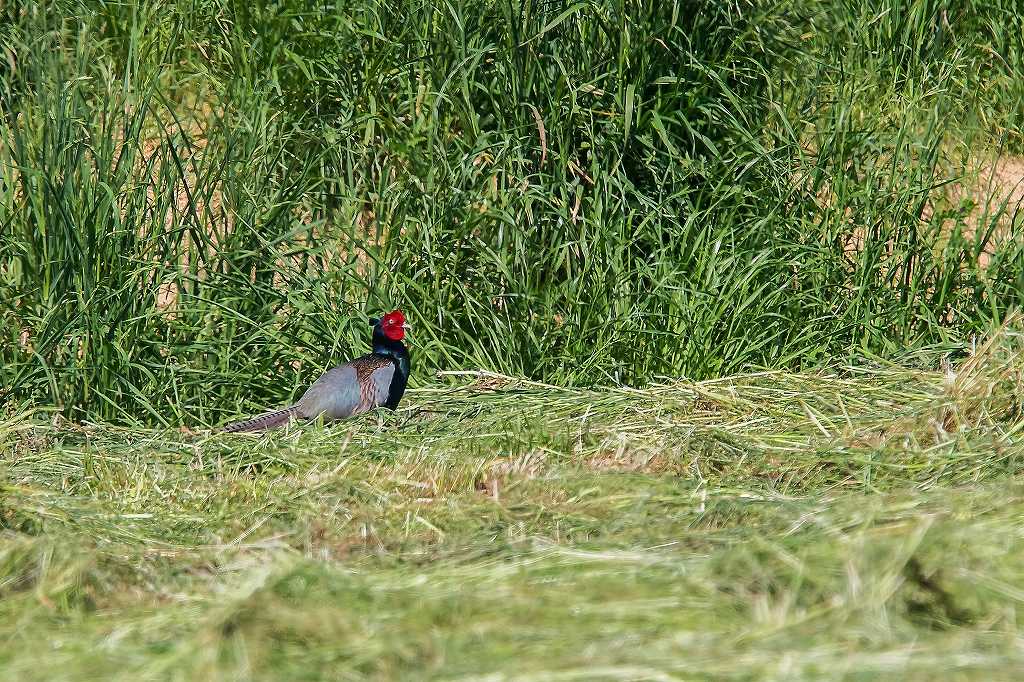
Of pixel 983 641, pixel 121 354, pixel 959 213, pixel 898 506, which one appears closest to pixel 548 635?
pixel 983 641

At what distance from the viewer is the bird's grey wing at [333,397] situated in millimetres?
4988

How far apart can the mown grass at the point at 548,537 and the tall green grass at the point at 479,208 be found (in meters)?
0.40

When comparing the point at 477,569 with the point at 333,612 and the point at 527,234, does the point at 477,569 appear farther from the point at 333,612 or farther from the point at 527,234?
the point at 527,234

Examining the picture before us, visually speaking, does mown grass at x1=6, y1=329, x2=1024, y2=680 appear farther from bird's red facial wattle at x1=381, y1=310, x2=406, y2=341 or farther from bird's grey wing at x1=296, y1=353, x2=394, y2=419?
bird's red facial wattle at x1=381, y1=310, x2=406, y2=341

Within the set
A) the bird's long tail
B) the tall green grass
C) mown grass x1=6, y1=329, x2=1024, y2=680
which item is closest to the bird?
the bird's long tail

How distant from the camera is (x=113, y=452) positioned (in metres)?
4.59

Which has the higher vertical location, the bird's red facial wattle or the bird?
the bird's red facial wattle

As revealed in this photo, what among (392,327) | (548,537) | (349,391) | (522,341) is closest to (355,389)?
(349,391)

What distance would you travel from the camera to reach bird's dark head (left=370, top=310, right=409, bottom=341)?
5.16 meters

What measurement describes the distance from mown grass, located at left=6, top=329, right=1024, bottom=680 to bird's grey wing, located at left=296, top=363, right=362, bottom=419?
0.56ft

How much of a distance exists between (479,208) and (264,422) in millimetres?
1554

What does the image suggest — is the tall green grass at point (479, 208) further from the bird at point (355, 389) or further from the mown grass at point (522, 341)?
the bird at point (355, 389)

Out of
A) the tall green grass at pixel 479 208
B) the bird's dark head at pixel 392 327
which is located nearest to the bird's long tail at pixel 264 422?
the tall green grass at pixel 479 208

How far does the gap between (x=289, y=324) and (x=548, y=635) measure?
3.18m
